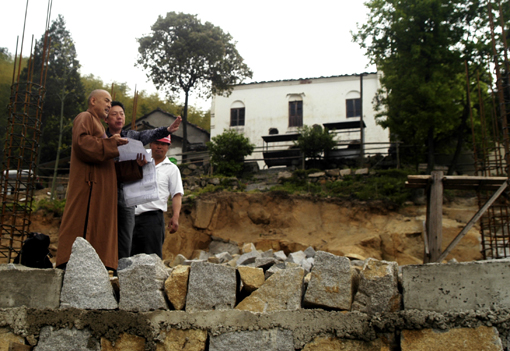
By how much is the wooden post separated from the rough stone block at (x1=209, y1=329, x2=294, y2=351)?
221 inches

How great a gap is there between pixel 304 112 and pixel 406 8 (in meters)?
11.1

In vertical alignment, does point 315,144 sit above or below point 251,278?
above

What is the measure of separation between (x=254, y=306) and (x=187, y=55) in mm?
21580

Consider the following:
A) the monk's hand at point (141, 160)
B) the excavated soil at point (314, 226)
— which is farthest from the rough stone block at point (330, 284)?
the excavated soil at point (314, 226)

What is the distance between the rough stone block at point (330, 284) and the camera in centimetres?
342

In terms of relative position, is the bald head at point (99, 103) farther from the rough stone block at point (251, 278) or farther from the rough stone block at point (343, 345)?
the rough stone block at point (343, 345)

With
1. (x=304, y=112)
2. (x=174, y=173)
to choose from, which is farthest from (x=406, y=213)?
(x=304, y=112)

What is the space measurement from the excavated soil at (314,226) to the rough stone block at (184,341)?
9172mm

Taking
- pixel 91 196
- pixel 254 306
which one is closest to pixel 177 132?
pixel 91 196

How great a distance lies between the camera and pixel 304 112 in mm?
26812

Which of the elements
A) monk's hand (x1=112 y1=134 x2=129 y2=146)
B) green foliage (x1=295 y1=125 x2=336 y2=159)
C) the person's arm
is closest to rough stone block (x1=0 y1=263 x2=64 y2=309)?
monk's hand (x1=112 y1=134 x2=129 y2=146)

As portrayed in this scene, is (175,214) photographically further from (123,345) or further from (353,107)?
(353,107)

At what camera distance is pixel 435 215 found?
8.37 m

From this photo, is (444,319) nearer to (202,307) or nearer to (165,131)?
(202,307)
